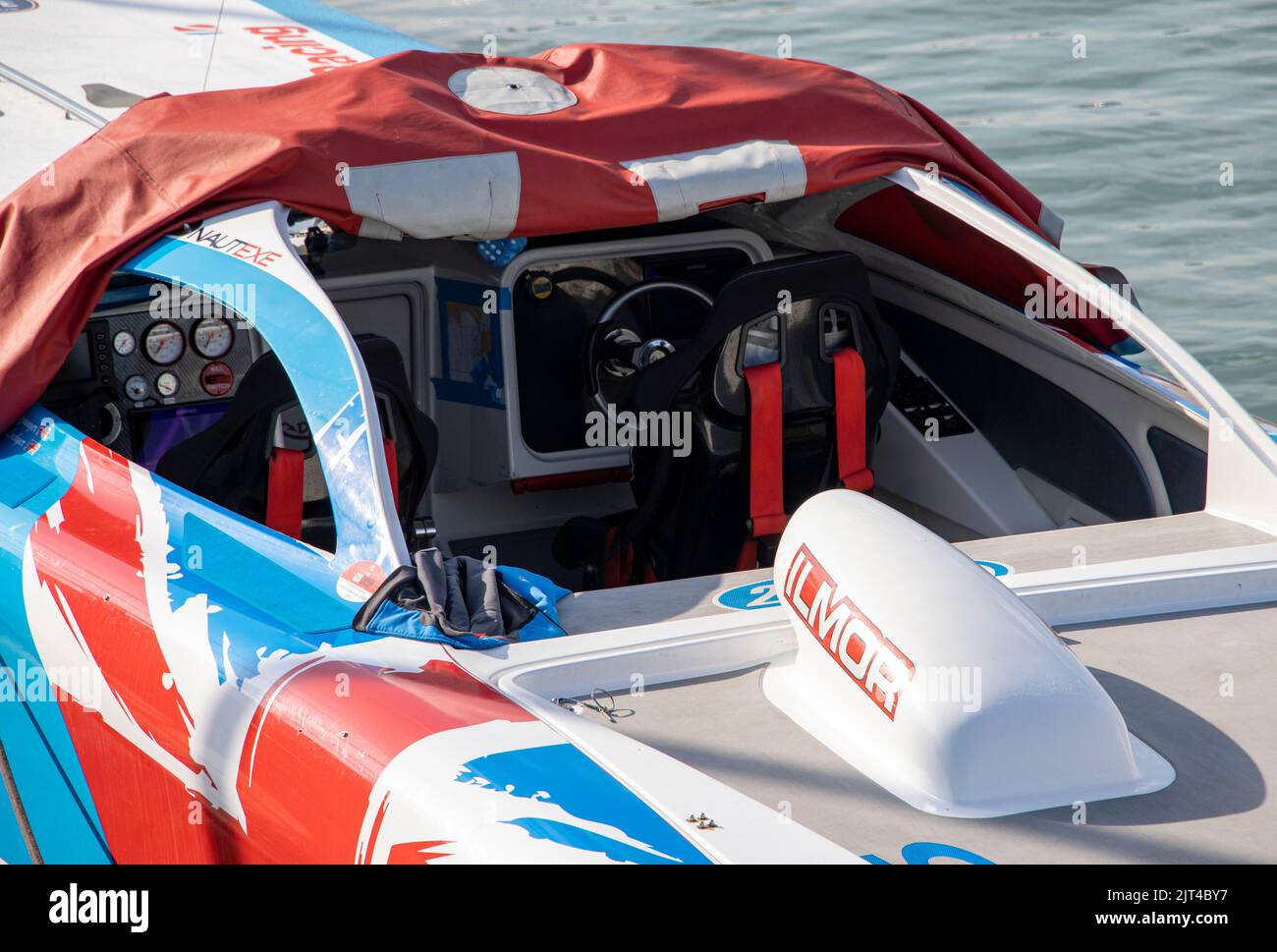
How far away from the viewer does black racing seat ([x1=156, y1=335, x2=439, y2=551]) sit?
3.24 meters

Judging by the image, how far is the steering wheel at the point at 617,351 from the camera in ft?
12.4

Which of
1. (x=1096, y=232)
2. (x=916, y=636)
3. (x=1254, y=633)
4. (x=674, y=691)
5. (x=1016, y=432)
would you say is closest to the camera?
(x=916, y=636)

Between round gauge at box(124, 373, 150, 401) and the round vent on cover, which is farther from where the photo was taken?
round gauge at box(124, 373, 150, 401)

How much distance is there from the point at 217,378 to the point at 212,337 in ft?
0.33

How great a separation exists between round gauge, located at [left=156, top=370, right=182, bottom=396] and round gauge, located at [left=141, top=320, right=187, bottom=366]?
0.09 feet

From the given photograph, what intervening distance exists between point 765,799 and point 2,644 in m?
1.66

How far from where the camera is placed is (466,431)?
409 cm

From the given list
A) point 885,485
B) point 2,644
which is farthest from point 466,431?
point 2,644

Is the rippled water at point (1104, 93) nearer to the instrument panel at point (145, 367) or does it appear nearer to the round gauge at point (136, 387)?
the instrument panel at point (145, 367)

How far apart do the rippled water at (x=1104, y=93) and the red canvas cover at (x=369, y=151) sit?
3680 millimetres

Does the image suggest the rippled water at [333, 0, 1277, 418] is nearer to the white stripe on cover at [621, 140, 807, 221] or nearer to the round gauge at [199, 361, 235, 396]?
the white stripe on cover at [621, 140, 807, 221]
